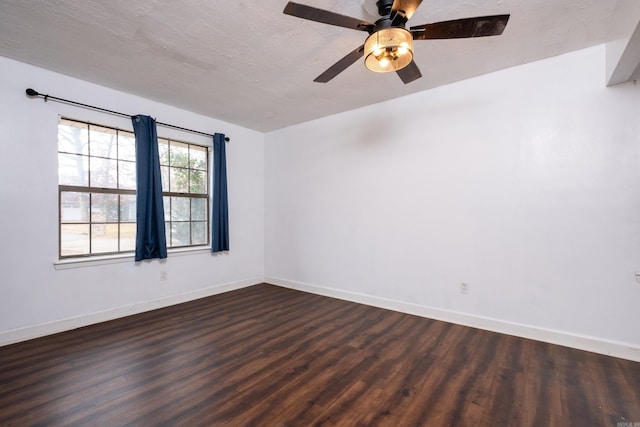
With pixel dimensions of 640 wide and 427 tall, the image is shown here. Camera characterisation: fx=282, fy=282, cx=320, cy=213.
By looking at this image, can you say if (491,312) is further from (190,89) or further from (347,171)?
(190,89)

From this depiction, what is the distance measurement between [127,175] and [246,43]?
234 centimetres

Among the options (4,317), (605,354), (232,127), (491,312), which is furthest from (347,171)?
(4,317)

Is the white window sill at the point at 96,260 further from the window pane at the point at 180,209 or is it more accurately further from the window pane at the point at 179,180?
the window pane at the point at 179,180

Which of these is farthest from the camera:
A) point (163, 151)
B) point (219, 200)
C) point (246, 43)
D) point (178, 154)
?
point (219, 200)

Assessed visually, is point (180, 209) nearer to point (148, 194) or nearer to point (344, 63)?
point (148, 194)

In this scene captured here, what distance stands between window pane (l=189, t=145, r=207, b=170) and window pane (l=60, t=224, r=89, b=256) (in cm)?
158

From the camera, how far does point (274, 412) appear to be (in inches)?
69.3

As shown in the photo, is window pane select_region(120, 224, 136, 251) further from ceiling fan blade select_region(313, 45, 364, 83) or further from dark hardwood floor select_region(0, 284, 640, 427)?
ceiling fan blade select_region(313, 45, 364, 83)

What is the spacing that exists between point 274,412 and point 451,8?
299 centimetres

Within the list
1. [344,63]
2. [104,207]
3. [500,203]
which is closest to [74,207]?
[104,207]

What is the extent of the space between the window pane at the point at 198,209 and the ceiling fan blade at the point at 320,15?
11.1 feet

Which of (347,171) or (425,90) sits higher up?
(425,90)

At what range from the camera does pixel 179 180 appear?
4121 millimetres

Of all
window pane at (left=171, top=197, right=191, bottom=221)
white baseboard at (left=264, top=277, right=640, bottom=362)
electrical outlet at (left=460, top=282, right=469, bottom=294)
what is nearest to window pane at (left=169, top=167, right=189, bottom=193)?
window pane at (left=171, top=197, right=191, bottom=221)
